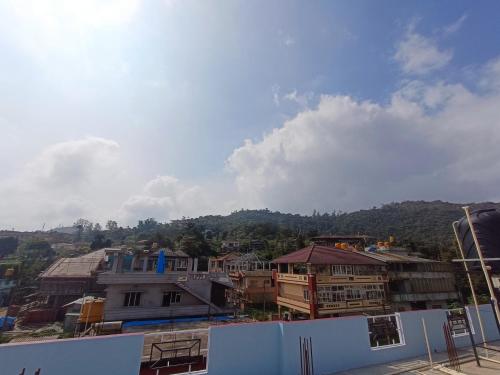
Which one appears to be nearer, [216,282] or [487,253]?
[487,253]

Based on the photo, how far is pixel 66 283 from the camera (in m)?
33.7

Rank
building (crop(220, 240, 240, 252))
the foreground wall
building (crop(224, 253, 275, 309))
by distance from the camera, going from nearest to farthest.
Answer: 1. the foreground wall
2. building (crop(224, 253, 275, 309))
3. building (crop(220, 240, 240, 252))

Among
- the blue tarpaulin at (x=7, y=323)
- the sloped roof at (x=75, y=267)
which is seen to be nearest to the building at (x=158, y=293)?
the blue tarpaulin at (x=7, y=323)

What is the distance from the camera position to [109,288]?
20125 millimetres

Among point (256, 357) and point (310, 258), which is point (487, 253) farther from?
point (310, 258)

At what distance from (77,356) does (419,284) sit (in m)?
32.7

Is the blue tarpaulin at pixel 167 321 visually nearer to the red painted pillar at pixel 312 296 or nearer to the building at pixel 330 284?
the building at pixel 330 284

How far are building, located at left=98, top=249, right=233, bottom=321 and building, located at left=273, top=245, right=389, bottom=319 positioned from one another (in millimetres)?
6373

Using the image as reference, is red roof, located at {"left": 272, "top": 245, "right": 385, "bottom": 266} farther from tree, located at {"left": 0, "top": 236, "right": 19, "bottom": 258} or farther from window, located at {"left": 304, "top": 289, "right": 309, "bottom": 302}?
tree, located at {"left": 0, "top": 236, "right": 19, "bottom": 258}

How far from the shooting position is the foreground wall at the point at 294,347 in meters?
6.11

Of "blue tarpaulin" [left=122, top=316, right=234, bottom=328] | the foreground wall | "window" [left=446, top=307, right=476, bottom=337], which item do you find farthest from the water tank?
"blue tarpaulin" [left=122, top=316, right=234, bottom=328]

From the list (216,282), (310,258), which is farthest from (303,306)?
(216,282)

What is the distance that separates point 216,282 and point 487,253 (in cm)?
2148

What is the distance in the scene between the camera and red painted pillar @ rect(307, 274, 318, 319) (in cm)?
1861
